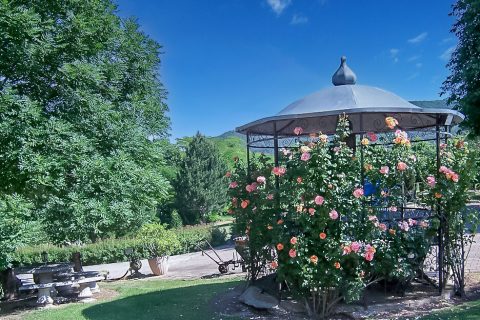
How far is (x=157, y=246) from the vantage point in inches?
509

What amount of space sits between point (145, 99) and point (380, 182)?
5.96m

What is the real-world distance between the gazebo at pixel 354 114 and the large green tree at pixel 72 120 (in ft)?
8.99

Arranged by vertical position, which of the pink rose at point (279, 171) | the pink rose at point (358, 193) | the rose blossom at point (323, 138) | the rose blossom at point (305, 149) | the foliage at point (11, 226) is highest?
the rose blossom at point (323, 138)

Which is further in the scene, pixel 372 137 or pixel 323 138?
pixel 372 137

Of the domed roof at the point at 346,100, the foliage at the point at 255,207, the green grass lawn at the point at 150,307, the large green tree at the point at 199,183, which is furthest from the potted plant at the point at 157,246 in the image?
the large green tree at the point at 199,183

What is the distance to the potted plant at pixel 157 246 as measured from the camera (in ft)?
39.4

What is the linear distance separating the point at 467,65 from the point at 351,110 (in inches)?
295

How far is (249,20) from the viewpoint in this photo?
43.6ft

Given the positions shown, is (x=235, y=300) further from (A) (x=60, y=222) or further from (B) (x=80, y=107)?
(B) (x=80, y=107)

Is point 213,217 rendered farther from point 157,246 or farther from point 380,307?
point 380,307

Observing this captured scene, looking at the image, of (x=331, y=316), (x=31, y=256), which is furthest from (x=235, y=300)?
(x=31, y=256)

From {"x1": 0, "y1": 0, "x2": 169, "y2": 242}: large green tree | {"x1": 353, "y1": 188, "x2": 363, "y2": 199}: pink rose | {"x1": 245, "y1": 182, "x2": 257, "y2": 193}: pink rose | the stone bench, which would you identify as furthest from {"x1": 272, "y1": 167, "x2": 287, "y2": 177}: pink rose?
the stone bench

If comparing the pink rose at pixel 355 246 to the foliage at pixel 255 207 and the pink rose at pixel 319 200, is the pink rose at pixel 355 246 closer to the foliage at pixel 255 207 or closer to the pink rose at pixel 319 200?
the pink rose at pixel 319 200

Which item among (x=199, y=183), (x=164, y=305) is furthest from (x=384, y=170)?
(x=199, y=183)
